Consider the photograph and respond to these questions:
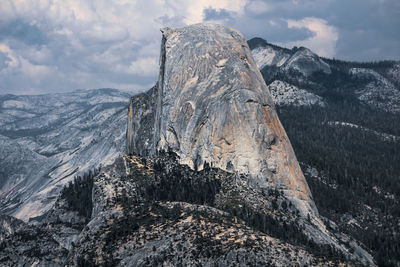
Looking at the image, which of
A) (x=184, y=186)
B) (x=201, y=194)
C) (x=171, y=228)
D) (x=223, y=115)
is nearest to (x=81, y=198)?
(x=184, y=186)

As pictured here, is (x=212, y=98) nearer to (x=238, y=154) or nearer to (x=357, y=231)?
(x=238, y=154)

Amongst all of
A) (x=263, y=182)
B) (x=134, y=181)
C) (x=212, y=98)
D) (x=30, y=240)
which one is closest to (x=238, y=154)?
(x=263, y=182)

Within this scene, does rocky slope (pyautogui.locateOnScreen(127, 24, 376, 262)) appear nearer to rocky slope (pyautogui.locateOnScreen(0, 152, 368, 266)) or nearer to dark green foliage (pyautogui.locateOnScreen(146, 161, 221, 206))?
rocky slope (pyautogui.locateOnScreen(0, 152, 368, 266))

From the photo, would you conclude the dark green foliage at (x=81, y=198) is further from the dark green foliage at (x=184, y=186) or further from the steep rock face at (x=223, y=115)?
the dark green foliage at (x=184, y=186)

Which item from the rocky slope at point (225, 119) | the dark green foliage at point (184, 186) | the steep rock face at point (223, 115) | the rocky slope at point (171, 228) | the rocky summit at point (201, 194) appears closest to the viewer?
the rocky slope at point (171, 228)

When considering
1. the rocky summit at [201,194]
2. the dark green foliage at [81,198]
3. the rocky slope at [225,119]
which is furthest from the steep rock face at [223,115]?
the dark green foliage at [81,198]

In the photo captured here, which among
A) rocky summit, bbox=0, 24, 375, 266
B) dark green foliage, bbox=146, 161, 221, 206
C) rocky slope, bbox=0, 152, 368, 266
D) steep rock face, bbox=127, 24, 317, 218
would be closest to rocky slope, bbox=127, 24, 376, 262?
steep rock face, bbox=127, 24, 317, 218

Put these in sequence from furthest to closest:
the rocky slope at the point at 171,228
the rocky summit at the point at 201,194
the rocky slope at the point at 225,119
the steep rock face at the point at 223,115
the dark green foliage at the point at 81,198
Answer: the dark green foliage at the point at 81,198 < the steep rock face at the point at 223,115 < the rocky slope at the point at 225,119 < the rocky summit at the point at 201,194 < the rocky slope at the point at 171,228
